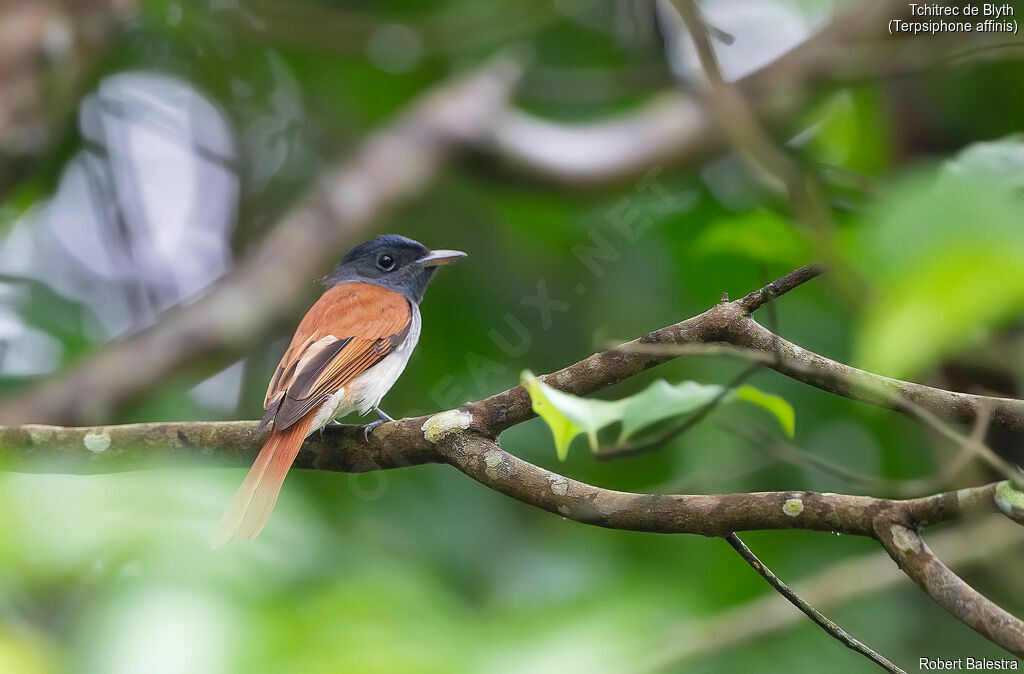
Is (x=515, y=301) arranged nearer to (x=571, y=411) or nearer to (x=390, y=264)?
(x=390, y=264)

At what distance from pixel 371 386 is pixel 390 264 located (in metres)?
0.85

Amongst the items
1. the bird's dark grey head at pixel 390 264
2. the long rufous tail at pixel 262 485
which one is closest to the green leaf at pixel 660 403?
the long rufous tail at pixel 262 485

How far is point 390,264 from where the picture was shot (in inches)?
173

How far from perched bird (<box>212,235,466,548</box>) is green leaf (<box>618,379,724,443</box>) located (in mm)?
1105

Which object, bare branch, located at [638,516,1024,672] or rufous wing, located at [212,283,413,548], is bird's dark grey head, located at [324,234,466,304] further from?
bare branch, located at [638,516,1024,672]

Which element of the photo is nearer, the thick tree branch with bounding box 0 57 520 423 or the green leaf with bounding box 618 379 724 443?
the green leaf with bounding box 618 379 724 443

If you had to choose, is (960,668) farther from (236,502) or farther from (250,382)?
(250,382)

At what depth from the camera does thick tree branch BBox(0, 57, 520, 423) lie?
4516 millimetres

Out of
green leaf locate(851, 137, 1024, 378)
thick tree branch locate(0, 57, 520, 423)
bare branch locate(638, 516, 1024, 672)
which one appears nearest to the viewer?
green leaf locate(851, 137, 1024, 378)

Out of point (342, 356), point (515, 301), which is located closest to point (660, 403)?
point (342, 356)

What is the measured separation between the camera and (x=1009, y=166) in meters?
1.70

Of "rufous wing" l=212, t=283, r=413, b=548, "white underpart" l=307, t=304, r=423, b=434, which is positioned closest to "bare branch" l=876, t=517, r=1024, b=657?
"rufous wing" l=212, t=283, r=413, b=548

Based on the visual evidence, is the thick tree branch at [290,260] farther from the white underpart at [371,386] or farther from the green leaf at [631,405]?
the green leaf at [631,405]

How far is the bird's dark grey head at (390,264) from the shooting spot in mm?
4352
